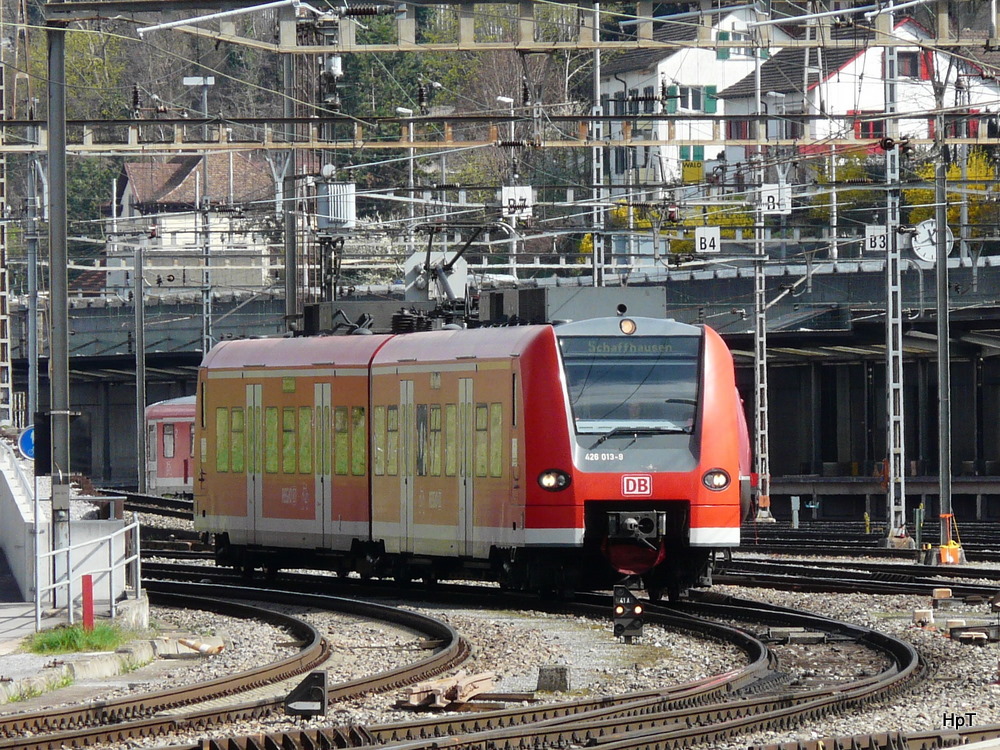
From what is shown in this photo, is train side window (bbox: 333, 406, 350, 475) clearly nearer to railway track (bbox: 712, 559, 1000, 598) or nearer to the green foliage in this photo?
railway track (bbox: 712, 559, 1000, 598)

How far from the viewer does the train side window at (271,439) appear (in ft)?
79.9

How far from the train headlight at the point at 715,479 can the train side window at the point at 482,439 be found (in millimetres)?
2434

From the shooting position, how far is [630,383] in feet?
62.6

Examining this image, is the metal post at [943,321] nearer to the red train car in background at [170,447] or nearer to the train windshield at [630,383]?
the train windshield at [630,383]

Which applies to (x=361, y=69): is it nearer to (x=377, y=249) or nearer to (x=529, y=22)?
(x=377, y=249)

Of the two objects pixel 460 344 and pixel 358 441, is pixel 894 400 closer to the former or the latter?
pixel 358 441

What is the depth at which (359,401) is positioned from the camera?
2283cm

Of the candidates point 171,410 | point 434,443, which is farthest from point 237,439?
point 171,410

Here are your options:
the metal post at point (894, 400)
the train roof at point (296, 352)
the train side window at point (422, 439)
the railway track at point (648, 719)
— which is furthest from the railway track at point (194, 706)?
the metal post at point (894, 400)

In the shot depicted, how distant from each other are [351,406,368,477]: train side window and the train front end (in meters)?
4.22

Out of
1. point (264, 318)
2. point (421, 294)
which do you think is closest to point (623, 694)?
point (421, 294)

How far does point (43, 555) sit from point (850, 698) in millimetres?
7147

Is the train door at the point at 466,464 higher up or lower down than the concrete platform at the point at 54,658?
higher up

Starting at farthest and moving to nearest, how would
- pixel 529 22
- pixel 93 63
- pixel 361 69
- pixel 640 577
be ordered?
pixel 93 63 → pixel 361 69 → pixel 529 22 → pixel 640 577
